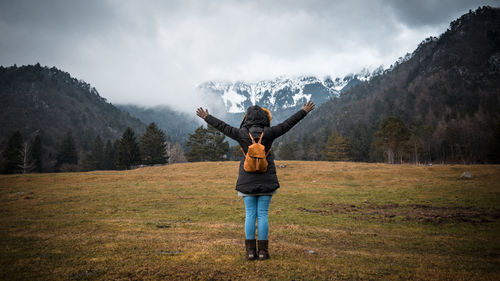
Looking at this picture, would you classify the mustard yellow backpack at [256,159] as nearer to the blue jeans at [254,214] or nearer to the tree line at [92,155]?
the blue jeans at [254,214]

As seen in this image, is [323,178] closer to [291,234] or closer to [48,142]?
[291,234]

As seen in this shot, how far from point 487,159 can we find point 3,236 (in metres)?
80.7

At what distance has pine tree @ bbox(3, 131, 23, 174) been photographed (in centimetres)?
5232

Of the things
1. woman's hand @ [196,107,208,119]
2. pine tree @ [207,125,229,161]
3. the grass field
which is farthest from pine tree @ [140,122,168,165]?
woman's hand @ [196,107,208,119]

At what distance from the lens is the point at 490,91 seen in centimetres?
12538

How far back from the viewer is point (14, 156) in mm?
53281


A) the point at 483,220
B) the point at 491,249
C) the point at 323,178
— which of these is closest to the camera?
the point at 491,249

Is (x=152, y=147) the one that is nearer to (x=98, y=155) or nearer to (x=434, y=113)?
(x=98, y=155)

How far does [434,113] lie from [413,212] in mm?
138312

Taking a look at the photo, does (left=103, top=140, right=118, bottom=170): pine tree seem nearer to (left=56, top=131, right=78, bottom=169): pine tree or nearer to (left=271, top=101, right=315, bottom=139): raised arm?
(left=56, top=131, right=78, bottom=169): pine tree

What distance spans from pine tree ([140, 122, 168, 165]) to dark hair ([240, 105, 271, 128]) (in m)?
58.4

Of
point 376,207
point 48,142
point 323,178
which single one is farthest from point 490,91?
point 48,142

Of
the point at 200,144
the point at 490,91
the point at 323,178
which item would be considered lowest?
the point at 323,178

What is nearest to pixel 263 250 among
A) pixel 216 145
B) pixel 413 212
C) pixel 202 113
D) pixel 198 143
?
pixel 202 113
